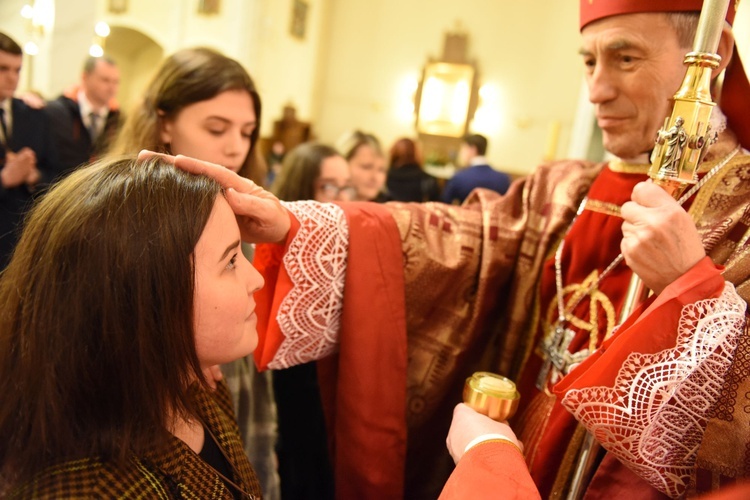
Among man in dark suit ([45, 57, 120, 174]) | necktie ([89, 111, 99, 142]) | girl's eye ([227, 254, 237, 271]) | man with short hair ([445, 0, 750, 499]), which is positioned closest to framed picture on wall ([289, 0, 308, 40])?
man in dark suit ([45, 57, 120, 174])

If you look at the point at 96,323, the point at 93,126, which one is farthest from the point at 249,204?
the point at 93,126

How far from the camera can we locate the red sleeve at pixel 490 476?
3.24 ft

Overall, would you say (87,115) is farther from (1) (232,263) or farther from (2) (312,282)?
(1) (232,263)

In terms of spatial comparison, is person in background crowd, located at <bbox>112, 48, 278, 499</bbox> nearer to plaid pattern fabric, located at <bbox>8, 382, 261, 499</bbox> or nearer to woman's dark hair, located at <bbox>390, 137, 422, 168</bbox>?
plaid pattern fabric, located at <bbox>8, 382, 261, 499</bbox>

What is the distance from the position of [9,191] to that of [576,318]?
2.88m

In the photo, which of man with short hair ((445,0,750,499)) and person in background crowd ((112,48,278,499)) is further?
person in background crowd ((112,48,278,499))

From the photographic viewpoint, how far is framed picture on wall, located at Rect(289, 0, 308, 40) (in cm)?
1048

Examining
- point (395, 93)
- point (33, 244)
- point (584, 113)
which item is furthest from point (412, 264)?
point (395, 93)

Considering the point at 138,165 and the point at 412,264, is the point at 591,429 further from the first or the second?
the point at 138,165

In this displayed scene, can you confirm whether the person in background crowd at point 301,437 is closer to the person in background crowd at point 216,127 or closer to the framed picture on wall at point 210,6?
the person in background crowd at point 216,127

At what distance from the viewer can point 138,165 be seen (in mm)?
1064

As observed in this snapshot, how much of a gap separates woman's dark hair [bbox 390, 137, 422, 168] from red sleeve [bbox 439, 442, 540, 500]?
4.64m

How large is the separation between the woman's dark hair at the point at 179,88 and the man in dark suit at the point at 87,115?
73.3 inches

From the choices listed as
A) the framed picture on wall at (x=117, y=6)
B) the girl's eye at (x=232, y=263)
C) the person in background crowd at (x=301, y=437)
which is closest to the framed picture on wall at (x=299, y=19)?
the framed picture on wall at (x=117, y=6)
